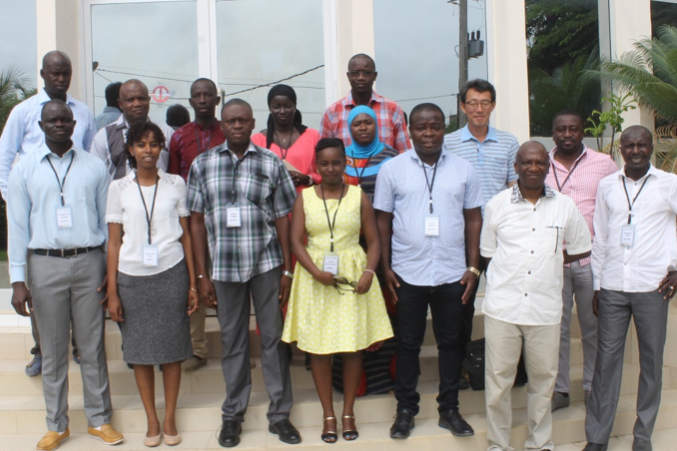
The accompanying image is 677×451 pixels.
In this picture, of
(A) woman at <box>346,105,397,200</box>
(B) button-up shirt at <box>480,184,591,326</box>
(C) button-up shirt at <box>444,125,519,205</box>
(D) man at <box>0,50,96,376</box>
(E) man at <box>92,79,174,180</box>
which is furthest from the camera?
(D) man at <box>0,50,96,376</box>

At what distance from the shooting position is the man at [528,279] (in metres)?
3.36

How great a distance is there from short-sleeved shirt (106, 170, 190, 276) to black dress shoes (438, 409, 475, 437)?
1916 millimetres

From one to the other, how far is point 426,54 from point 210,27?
221cm

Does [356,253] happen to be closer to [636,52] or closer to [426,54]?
[426,54]

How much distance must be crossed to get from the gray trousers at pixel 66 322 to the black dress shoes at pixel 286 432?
1091 mm

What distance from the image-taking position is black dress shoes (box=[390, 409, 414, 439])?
12.0 feet

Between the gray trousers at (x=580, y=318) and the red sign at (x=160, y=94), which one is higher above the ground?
the red sign at (x=160, y=94)

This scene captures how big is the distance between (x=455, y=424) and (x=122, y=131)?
2948mm

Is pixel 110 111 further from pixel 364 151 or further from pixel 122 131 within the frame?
pixel 364 151

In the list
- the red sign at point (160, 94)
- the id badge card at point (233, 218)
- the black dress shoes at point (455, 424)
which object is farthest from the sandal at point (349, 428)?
the red sign at point (160, 94)

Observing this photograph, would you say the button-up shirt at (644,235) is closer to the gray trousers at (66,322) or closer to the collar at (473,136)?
the collar at (473,136)

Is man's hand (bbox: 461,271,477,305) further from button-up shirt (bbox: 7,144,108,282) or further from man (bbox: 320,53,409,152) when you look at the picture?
button-up shirt (bbox: 7,144,108,282)

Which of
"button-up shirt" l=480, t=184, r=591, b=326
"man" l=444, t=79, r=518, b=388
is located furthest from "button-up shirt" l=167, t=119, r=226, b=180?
"button-up shirt" l=480, t=184, r=591, b=326

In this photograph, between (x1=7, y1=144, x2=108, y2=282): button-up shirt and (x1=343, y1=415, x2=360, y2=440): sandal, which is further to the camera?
(x1=343, y1=415, x2=360, y2=440): sandal
